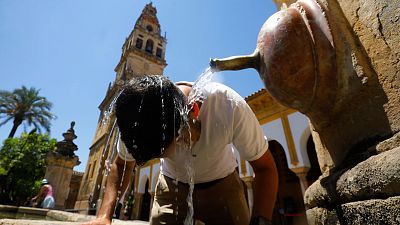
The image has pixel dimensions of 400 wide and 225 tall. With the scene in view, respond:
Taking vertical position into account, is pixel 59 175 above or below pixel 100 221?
above

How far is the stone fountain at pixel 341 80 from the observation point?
92cm

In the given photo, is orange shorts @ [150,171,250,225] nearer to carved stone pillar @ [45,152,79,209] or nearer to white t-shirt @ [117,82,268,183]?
white t-shirt @ [117,82,268,183]

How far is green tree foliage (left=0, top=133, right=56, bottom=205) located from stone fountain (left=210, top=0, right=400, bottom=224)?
19.8m

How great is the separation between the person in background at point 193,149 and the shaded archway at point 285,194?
29.5ft

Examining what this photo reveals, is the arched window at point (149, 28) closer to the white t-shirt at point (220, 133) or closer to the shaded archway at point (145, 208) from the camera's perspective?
the shaded archway at point (145, 208)

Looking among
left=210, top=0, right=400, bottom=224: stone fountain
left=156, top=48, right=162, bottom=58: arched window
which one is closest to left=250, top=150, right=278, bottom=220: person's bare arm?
left=210, top=0, right=400, bottom=224: stone fountain

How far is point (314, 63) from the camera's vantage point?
1.09 m

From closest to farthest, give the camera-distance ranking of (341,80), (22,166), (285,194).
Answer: (341,80) → (285,194) → (22,166)

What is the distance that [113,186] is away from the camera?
1679 millimetres

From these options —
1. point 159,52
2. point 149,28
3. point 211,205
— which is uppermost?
point 149,28

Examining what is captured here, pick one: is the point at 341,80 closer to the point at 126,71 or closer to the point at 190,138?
the point at 190,138

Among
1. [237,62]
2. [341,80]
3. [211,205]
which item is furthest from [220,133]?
[341,80]

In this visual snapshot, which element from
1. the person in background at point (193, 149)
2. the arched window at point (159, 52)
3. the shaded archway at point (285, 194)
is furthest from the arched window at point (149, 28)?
the person in background at point (193, 149)

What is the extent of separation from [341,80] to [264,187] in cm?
74
